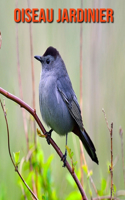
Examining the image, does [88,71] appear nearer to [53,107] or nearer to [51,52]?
[51,52]

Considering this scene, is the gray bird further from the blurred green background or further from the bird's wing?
the blurred green background

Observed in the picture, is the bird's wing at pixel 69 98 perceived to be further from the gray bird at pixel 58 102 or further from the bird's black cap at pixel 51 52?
the bird's black cap at pixel 51 52

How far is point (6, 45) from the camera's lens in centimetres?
359

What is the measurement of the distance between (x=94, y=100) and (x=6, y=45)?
4.69ft

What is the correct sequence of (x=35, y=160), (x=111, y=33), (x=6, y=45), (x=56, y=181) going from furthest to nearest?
1. (x=6, y=45)
2. (x=111, y=33)
3. (x=56, y=181)
4. (x=35, y=160)

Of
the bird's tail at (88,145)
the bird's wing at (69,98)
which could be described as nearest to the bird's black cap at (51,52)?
the bird's wing at (69,98)

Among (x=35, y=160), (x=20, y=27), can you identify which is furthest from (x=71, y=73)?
(x=35, y=160)

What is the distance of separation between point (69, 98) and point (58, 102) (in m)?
0.13

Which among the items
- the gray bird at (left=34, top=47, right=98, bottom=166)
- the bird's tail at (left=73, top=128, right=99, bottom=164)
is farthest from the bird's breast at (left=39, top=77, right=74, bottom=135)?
the bird's tail at (left=73, top=128, right=99, bottom=164)

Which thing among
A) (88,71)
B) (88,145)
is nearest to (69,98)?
(88,145)

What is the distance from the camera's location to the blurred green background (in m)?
3.11

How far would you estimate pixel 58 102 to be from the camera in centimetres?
223

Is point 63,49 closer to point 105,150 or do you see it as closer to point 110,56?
point 110,56

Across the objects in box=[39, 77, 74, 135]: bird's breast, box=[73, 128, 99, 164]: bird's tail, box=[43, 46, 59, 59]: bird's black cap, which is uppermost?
box=[43, 46, 59, 59]: bird's black cap
